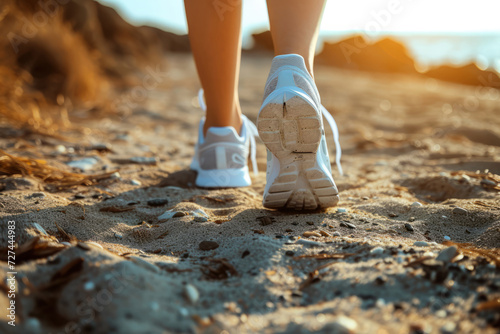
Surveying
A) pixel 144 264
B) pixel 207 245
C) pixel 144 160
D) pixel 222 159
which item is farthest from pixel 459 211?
pixel 144 160

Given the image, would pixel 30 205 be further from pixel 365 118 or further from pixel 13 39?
pixel 365 118

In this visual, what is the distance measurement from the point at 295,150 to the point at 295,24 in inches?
19.1

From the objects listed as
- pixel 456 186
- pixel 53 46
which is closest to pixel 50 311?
pixel 456 186

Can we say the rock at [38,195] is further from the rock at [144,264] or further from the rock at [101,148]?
the rock at [101,148]

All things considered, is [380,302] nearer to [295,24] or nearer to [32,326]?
[32,326]

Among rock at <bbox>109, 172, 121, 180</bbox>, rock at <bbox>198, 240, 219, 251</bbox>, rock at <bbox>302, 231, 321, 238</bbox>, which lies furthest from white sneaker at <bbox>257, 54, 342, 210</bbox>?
rock at <bbox>109, 172, 121, 180</bbox>

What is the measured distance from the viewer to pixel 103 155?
265 cm

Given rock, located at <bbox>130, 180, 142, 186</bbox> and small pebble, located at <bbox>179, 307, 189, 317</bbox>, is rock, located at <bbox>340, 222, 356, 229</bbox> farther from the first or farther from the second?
rock, located at <bbox>130, 180, 142, 186</bbox>

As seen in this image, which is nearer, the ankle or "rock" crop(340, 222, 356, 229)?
"rock" crop(340, 222, 356, 229)

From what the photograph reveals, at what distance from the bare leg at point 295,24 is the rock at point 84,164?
1353 millimetres

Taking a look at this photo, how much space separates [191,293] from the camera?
986mm

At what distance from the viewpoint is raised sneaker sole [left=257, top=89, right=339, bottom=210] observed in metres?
1.42

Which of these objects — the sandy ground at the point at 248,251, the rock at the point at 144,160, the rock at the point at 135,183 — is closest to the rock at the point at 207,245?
the sandy ground at the point at 248,251

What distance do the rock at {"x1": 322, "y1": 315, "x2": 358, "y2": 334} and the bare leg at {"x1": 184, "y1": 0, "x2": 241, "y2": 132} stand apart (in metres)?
1.40
